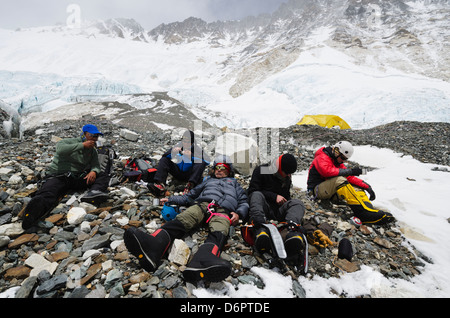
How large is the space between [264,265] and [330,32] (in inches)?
2957

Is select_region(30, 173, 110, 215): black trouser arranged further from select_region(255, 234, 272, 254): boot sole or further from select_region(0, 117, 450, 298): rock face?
select_region(255, 234, 272, 254): boot sole

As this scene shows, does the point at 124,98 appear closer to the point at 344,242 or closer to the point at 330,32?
the point at 344,242

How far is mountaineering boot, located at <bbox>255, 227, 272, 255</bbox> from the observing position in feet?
8.41

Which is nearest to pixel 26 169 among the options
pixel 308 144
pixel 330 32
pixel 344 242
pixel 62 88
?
pixel 344 242

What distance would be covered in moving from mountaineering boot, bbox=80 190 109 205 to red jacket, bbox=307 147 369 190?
156 inches

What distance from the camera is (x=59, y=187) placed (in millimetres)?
3383

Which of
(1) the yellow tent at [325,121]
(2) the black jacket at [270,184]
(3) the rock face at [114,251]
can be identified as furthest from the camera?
(1) the yellow tent at [325,121]

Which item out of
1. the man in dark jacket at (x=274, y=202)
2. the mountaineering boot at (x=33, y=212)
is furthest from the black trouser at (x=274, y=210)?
the mountaineering boot at (x=33, y=212)

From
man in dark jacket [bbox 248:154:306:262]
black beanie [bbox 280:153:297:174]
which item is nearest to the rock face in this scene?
man in dark jacket [bbox 248:154:306:262]

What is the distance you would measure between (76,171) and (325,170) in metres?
4.67

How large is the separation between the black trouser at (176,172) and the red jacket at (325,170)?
2362 millimetres

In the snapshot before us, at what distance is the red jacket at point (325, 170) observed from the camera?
4.02 meters

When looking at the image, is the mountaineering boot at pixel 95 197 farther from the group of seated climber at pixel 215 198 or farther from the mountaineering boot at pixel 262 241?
the mountaineering boot at pixel 262 241
